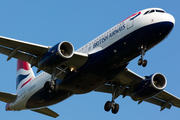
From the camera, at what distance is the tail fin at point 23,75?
1398 inches

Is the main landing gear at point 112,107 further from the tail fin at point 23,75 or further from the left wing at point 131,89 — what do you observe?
the tail fin at point 23,75

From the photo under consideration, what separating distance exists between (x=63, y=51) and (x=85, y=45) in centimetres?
297

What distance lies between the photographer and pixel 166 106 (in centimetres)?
3453

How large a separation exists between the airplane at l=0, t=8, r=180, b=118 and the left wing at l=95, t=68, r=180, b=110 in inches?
3.7

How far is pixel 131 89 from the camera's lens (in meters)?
32.9

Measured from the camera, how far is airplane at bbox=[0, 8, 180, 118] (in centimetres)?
2466

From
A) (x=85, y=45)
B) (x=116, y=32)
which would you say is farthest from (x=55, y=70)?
(x=116, y=32)

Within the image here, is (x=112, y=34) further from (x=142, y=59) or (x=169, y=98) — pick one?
(x=169, y=98)

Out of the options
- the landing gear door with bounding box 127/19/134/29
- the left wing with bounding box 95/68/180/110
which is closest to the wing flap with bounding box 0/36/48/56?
the landing gear door with bounding box 127/19/134/29

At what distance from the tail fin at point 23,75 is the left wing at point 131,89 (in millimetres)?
8080

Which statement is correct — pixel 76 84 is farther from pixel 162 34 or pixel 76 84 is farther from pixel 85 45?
pixel 162 34

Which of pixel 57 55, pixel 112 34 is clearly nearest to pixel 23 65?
pixel 57 55

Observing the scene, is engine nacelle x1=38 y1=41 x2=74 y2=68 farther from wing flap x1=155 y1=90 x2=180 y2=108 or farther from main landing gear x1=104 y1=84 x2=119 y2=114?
wing flap x1=155 y1=90 x2=180 y2=108

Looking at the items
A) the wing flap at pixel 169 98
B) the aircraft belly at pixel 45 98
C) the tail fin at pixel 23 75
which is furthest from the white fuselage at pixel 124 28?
the wing flap at pixel 169 98
